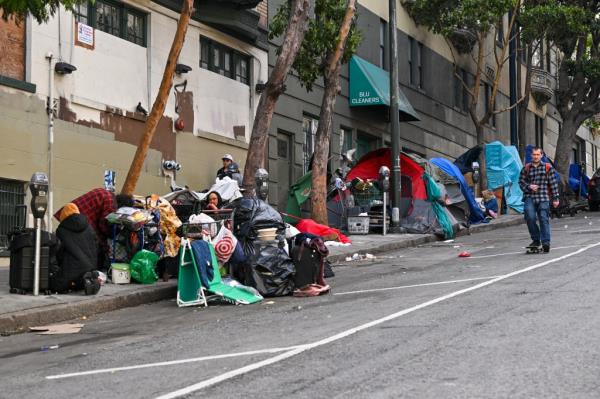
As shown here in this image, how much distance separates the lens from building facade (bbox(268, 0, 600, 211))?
2459cm

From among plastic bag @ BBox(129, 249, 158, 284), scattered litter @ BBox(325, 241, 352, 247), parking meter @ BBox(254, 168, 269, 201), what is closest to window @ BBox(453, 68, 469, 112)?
scattered litter @ BBox(325, 241, 352, 247)

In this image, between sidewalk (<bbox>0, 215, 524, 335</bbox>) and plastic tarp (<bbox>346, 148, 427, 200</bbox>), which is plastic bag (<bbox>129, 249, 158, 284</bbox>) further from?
plastic tarp (<bbox>346, 148, 427, 200</bbox>)

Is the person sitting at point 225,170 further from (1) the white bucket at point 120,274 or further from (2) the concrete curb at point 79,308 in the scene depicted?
(2) the concrete curb at point 79,308

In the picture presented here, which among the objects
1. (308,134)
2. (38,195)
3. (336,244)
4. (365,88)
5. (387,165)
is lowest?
(336,244)

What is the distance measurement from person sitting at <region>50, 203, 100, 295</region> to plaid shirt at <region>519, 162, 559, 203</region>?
7355 millimetres

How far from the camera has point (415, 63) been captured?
107 ft

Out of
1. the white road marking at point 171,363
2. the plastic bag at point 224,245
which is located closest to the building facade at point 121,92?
the plastic bag at point 224,245

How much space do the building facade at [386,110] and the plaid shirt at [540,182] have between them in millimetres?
9377

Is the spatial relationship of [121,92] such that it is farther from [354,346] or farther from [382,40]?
[382,40]

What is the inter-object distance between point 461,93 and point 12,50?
24.9 meters

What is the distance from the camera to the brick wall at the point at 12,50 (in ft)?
51.0

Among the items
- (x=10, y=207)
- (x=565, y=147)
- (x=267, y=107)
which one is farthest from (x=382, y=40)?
(x=10, y=207)

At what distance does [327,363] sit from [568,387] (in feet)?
5.99

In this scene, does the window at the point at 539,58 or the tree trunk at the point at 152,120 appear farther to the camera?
the window at the point at 539,58
